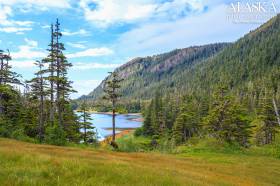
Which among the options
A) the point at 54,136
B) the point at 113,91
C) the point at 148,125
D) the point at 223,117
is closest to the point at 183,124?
the point at 148,125

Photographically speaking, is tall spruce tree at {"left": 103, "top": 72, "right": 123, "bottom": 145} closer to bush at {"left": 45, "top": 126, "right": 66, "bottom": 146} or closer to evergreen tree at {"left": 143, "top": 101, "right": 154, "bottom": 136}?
bush at {"left": 45, "top": 126, "right": 66, "bottom": 146}

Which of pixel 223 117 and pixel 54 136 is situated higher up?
pixel 223 117

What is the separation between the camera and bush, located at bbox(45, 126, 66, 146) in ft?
101

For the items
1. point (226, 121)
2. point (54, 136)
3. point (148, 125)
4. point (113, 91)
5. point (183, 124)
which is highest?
point (113, 91)

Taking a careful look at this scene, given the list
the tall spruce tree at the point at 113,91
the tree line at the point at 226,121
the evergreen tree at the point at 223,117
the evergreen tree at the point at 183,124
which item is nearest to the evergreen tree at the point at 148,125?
the tree line at the point at 226,121

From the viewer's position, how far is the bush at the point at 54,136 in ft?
101

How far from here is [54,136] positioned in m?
31.2

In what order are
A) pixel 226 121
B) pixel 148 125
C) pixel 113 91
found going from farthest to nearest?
pixel 148 125
pixel 226 121
pixel 113 91

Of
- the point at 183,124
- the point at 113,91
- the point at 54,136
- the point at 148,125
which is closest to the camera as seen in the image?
the point at 54,136

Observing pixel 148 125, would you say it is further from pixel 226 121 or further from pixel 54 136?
pixel 54 136

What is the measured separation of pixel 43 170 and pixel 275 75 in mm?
164088

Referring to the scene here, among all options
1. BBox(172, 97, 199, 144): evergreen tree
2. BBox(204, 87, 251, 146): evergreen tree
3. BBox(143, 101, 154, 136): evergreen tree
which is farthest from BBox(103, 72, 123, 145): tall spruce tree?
BBox(143, 101, 154, 136): evergreen tree

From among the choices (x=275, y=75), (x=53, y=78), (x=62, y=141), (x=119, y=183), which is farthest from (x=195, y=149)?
(x=275, y=75)

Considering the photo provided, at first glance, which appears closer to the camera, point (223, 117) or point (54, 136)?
point (54, 136)
